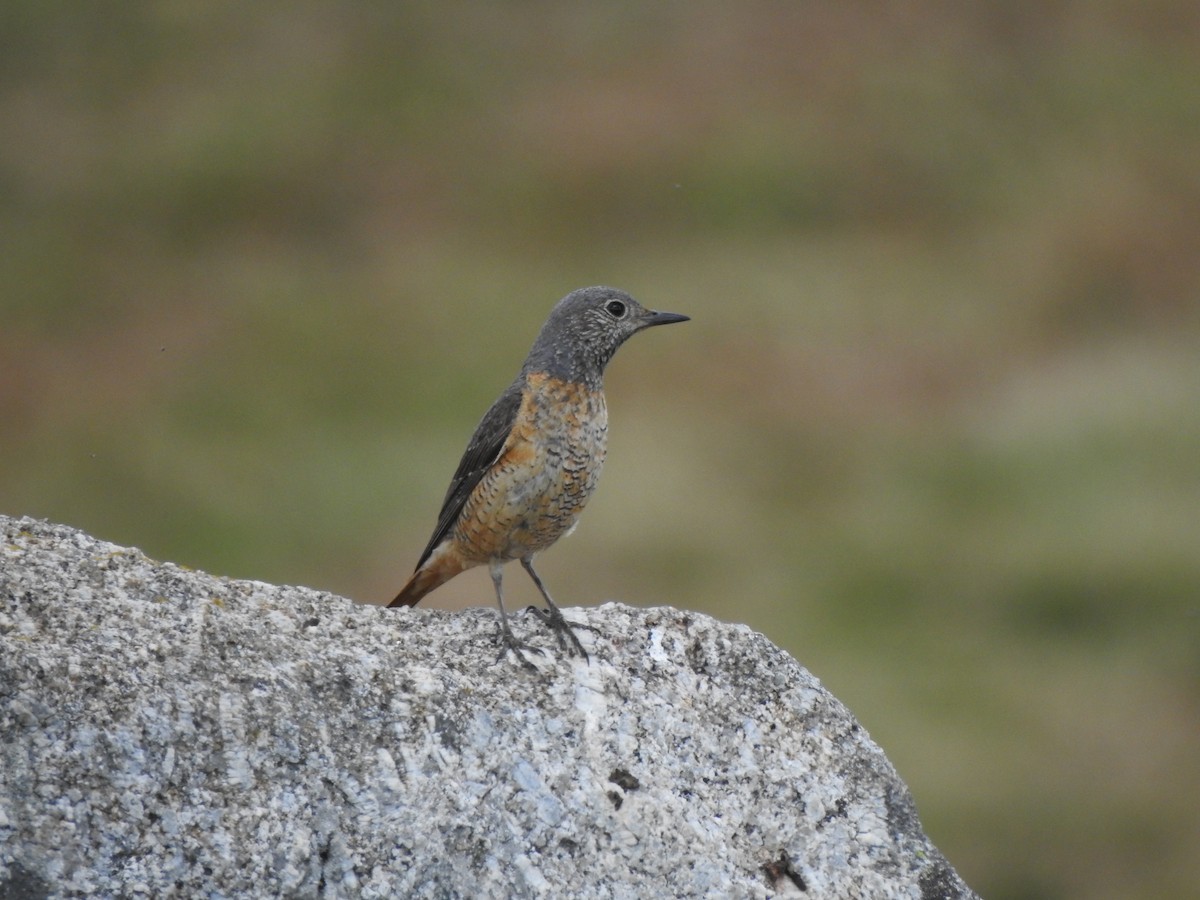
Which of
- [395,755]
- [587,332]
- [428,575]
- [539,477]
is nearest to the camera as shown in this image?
[395,755]

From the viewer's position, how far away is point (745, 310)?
27031 mm

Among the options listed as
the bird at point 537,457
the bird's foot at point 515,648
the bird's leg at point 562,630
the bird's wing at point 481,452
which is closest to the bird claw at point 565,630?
the bird's leg at point 562,630

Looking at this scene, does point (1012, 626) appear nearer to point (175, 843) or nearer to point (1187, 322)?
point (1187, 322)

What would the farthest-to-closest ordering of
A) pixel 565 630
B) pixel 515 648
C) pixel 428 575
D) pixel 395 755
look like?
pixel 428 575 < pixel 565 630 < pixel 515 648 < pixel 395 755

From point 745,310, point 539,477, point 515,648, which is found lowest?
point 515,648

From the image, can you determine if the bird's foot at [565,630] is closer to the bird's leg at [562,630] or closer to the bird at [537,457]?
the bird's leg at [562,630]

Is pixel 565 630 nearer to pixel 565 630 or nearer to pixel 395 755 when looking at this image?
pixel 565 630

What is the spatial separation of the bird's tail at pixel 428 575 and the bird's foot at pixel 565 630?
141 centimetres

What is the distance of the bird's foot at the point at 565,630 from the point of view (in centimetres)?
571

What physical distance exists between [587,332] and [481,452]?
0.82m

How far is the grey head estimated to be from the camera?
733 cm

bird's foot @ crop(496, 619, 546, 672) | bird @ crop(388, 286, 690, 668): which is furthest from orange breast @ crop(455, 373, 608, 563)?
bird's foot @ crop(496, 619, 546, 672)

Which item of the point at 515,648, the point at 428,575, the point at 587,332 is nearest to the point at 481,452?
the point at 428,575

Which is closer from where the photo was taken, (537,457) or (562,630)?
(562,630)
